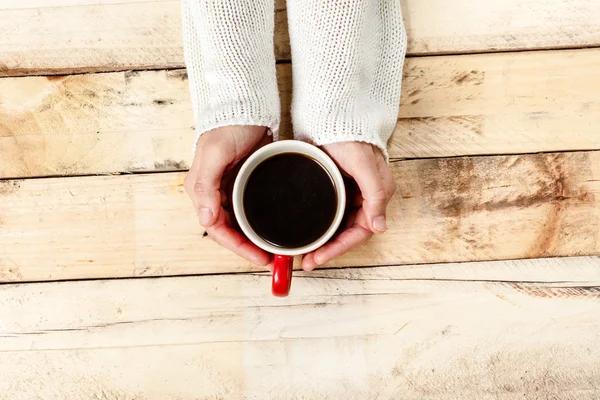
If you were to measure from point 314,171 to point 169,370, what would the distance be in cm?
42

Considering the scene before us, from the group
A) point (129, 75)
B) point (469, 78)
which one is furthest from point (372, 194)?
point (129, 75)

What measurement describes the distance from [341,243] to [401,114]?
0.88 ft

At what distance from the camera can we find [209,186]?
708 mm

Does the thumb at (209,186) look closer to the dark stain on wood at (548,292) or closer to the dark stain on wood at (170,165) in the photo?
the dark stain on wood at (170,165)

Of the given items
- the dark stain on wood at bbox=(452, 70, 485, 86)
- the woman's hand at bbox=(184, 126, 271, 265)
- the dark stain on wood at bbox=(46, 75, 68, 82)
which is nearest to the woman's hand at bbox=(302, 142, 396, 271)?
the woman's hand at bbox=(184, 126, 271, 265)

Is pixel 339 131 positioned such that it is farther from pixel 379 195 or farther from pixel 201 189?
pixel 201 189

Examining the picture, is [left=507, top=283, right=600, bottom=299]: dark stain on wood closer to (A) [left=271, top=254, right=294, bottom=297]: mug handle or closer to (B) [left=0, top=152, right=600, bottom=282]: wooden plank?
(B) [left=0, top=152, right=600, bottom=282]: wooden plank

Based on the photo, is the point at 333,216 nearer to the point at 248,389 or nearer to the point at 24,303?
the point at 248,389

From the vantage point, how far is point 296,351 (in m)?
0.81

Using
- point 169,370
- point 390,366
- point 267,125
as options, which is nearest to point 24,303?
point 169,370

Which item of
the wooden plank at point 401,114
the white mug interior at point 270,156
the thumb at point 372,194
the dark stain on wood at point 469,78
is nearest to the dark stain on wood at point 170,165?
the wooden plank at point 401,114

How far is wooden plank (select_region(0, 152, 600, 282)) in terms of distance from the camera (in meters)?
0.84

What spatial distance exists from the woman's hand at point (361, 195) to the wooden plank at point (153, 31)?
9.9 inches

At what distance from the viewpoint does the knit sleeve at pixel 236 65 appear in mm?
736
